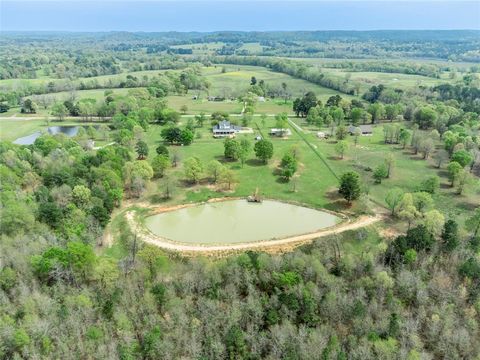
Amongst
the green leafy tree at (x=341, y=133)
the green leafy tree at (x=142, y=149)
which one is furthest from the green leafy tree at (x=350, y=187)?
the green leafy tree at (x=142, y=149)

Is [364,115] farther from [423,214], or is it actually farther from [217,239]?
[217,239]

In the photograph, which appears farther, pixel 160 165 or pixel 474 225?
pixel 160 165

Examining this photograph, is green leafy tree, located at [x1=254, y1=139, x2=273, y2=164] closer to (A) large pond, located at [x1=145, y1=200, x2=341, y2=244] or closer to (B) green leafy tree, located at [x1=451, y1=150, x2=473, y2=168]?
(A) large pond, located at [x1=145, y1=200, x2=341, y2=244]

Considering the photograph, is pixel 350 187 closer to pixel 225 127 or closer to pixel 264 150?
pixel 264 150

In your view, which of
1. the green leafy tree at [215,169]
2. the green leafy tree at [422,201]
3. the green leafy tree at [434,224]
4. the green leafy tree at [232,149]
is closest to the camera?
the green leafy tree at [434,224]

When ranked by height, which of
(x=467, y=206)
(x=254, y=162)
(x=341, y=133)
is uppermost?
(x=341, y=133)

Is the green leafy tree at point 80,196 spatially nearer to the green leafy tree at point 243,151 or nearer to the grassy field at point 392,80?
the green leafy tree at point 243,151

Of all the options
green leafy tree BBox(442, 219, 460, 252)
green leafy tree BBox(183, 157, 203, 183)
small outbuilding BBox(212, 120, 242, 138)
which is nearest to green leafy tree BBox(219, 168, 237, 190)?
green leafy tree BBox(183, 157, 203, 183)

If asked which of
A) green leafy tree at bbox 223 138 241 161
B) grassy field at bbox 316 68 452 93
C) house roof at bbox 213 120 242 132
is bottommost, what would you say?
green leafy tree at bbox 223 138 241 161

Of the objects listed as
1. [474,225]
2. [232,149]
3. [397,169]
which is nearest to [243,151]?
[232,149]

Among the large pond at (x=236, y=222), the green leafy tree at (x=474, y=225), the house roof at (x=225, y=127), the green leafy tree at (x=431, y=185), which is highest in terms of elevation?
the house roof at (x=225, y=127)
